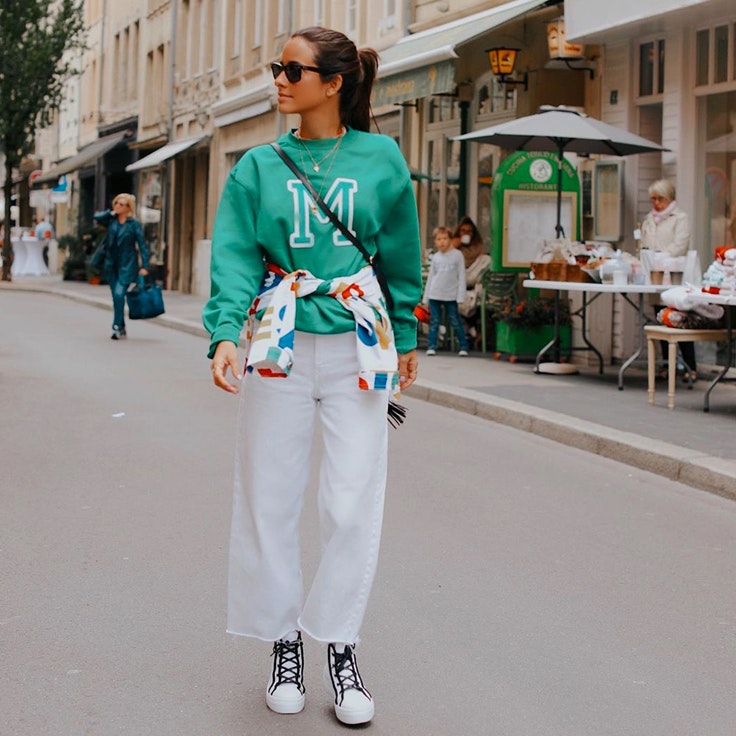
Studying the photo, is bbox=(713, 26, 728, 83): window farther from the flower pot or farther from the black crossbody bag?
the black crossbody bag

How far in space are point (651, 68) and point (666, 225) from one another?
2.51 m

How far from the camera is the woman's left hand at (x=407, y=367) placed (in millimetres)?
4559

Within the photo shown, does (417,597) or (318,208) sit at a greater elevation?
(318,208)

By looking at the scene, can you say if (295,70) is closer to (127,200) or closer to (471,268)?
(471,268)

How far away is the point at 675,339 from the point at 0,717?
816 cm

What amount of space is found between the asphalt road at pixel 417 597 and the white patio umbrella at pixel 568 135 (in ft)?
15.7

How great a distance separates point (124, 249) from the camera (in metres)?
20.4

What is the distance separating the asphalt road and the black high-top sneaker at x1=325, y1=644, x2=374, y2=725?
0.15 ft

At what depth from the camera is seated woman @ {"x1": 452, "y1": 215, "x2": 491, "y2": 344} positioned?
1855 cm

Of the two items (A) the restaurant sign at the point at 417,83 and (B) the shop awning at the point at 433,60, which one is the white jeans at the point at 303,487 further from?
(A) the restaurant sign at the point at 417,83

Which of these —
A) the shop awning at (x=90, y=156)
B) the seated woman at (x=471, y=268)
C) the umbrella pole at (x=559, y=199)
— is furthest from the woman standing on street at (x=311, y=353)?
the shop awning at (x=90, y=156)

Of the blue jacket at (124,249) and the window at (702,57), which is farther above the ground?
the window at (702,57)

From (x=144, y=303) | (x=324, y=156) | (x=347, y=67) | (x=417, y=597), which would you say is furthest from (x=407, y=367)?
(x=144, y=303)

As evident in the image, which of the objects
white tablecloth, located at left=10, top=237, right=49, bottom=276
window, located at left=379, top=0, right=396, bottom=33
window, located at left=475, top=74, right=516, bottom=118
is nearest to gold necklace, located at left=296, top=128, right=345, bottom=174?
window, located at left=475, top=74, right=516, bottom=118
